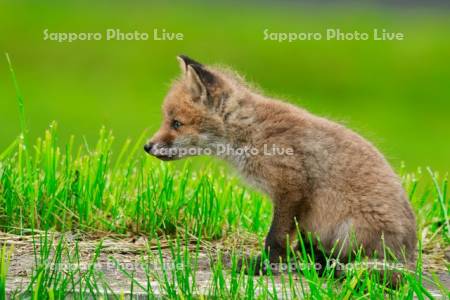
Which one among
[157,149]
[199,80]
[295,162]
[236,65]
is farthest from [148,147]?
[236,65]

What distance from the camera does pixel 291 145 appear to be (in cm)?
857

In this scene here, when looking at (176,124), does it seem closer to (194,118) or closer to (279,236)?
(194,118)

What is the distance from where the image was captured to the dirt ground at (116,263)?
7.52 m

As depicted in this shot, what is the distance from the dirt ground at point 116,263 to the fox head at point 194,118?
0.75m

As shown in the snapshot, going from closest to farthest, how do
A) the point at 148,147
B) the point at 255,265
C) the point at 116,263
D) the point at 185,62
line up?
the point at 116,263, the point at 255,265, the point at 148,147, the point at 185,62

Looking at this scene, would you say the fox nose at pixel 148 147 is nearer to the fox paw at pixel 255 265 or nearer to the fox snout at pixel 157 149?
the fox snout at pixel 157 149

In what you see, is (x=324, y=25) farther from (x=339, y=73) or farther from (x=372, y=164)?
(x=372, y=164)

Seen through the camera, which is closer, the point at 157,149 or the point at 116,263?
the point at 116,263

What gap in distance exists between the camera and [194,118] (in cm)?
900

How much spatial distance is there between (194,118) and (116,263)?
5.95 feet

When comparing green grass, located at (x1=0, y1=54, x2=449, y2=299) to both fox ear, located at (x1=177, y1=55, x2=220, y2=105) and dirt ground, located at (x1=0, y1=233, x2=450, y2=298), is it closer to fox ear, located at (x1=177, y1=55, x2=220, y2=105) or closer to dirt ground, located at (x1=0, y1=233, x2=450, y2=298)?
dirt ground, located at (x1=0, y1=233, x2=450, y2=298)

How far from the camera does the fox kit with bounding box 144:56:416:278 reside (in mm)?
8289

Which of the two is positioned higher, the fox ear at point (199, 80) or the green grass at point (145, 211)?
the fox ear at point (199, 80)

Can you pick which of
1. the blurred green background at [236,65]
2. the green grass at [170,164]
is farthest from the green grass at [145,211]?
the blurred green background at [236,65]
